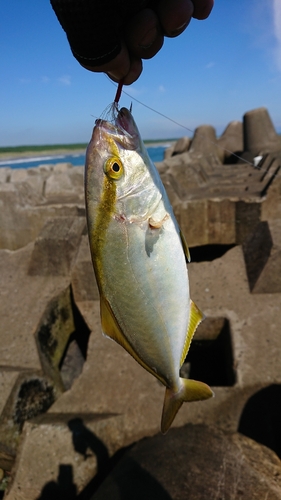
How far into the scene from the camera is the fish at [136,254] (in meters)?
1.37

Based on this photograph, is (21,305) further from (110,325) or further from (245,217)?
(245,217)

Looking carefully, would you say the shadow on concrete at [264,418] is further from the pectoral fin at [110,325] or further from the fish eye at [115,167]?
the fish eye at [115,167]

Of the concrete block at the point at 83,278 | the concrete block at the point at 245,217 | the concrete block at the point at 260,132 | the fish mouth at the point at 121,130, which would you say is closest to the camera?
the fish mouth at the point at 121,130

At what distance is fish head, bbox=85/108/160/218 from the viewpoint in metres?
1.35

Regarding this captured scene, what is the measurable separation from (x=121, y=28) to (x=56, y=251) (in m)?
3.56

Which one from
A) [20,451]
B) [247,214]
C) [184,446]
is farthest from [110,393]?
[247,214]

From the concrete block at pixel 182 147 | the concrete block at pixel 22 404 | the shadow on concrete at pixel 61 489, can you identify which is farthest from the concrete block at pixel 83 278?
the concrete block at pixel 182 147

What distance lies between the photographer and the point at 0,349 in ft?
12.3

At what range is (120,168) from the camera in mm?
1382

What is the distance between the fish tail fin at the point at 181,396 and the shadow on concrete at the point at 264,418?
5.24 feet

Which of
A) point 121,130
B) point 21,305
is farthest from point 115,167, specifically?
point 21,305

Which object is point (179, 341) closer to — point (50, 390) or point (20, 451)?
point (20, 451)

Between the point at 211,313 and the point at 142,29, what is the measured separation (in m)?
3.11

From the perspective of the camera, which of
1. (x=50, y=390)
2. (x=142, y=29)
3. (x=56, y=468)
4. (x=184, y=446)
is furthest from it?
(x=50, y=390)
